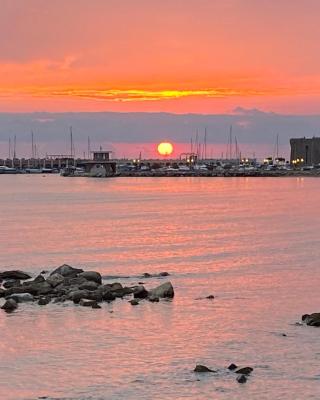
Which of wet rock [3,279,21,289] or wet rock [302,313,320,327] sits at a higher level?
wet rock [302,313,320,327]

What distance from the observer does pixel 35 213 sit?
75.9 meters

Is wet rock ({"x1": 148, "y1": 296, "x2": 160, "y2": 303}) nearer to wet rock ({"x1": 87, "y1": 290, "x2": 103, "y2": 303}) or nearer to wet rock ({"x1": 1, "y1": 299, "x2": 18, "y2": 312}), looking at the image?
wet rock ({"x1": 87, "y1": 290, "x2": 103, "y2": 303})

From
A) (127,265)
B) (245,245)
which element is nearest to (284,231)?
(245,245)

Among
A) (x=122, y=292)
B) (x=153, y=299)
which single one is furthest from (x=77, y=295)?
(x=153, y=299)

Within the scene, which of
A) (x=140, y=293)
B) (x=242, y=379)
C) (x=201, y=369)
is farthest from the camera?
(x=140, y=293)

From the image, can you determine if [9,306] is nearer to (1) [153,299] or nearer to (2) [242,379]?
(1) [153,299]

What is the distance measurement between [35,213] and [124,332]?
56693 millimetres

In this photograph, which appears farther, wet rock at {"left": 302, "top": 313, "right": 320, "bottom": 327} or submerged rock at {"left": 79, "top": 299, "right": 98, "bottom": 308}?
submerged rock at {"left": 79, "top": 299, "right": 98, "bottom": 308}

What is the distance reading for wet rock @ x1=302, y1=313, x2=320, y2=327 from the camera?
20516 mm

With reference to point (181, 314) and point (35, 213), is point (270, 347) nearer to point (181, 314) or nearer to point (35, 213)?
point (181, 314)

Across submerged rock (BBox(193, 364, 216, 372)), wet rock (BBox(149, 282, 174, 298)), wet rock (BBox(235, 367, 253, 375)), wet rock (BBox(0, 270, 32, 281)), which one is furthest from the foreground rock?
wet rock (BBox(235, 367, 253, 375))

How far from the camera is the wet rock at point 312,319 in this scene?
20.5 metres

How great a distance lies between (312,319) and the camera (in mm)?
20719

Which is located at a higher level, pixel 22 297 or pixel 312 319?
pixel 312 319
